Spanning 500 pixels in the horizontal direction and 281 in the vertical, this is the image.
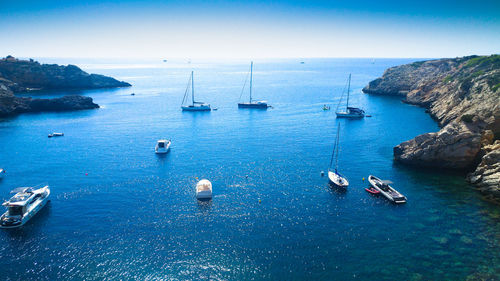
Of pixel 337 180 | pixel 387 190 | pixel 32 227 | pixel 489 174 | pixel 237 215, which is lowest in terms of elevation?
pixel 32 227

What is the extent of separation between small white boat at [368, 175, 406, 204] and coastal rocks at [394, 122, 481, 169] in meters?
16.8

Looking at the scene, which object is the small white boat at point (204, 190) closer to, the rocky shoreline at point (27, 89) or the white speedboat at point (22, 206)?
the white speedboat at point (22, 206)

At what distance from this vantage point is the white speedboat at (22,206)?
4700 centimetres

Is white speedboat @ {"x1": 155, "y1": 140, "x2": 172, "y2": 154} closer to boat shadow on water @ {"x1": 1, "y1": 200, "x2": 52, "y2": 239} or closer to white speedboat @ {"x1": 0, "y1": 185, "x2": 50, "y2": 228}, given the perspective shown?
white speedboat @ {"x1": 0, "y1": 185, "x2": 50, "y2": 228}

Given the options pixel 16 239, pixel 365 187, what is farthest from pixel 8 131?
pixel 365 187

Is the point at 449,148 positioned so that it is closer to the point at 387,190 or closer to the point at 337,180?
the point at 387,190

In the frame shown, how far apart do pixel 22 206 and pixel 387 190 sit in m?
66.7

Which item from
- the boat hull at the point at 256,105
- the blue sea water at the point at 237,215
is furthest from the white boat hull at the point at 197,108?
the blue sea water at the point at 237,215

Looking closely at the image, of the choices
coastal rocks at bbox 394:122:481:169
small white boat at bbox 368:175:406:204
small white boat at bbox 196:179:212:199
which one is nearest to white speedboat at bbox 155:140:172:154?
small white boat at bbox 196:179:212:199

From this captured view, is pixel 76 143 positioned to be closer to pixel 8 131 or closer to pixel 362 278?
pixel 8 131

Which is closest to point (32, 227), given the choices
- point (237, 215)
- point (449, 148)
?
point (237, 215)

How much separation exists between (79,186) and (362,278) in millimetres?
56666

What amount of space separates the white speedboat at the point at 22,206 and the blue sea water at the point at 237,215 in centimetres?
154

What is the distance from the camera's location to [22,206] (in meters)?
48.6
